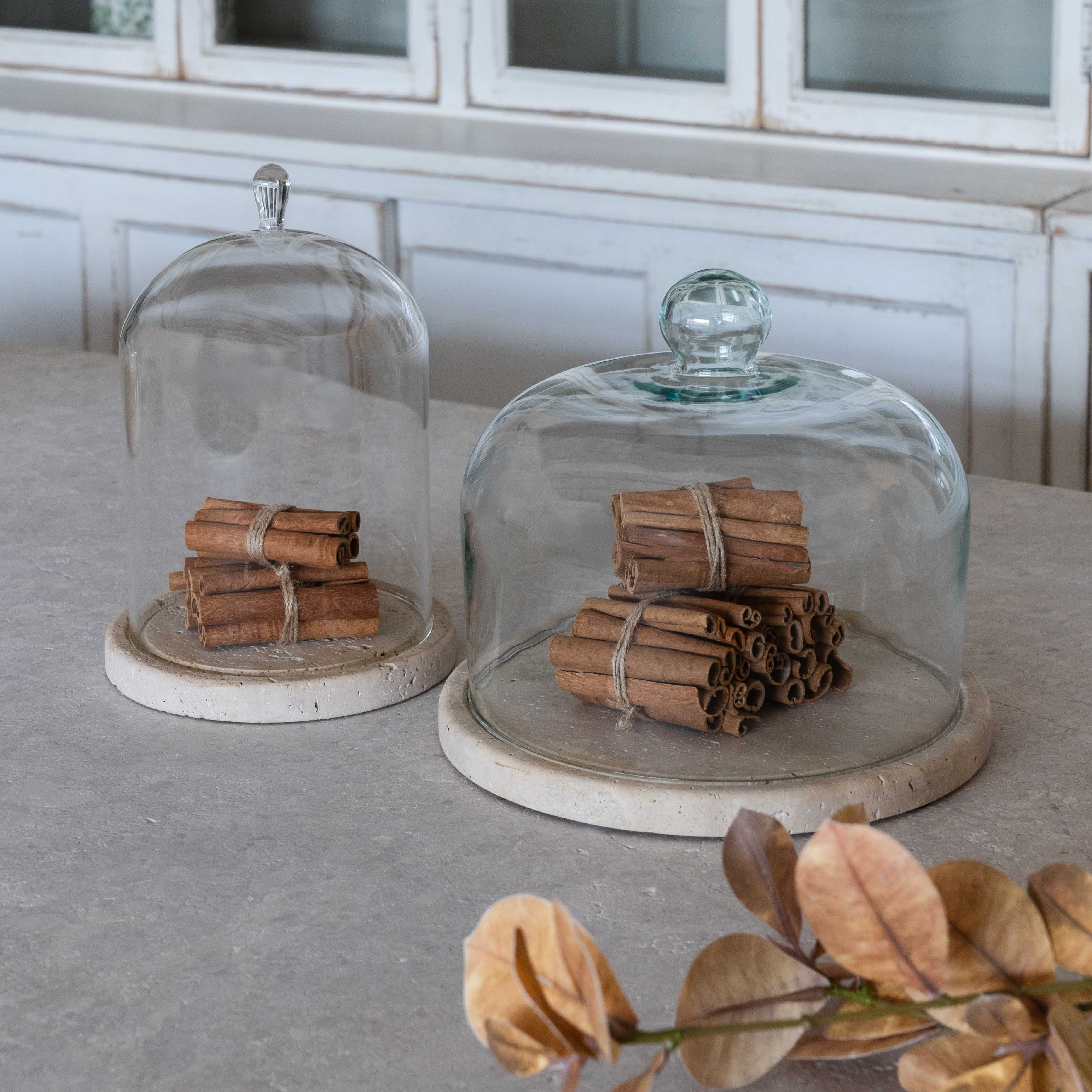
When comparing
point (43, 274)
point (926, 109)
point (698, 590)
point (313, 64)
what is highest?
point (313, 64)

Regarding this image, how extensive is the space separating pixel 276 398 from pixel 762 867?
63cm

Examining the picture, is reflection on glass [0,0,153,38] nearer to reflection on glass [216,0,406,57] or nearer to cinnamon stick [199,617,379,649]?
reflection on glass [216,0,406,57]

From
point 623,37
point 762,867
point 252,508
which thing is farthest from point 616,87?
point 762,867

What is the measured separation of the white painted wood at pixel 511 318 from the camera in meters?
2.22

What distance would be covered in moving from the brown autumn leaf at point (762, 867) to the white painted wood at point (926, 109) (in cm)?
182

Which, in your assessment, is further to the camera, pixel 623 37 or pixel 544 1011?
pixel 623 37

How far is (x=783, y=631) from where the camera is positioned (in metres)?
0.76

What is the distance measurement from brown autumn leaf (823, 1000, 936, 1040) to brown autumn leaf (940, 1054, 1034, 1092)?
0.03 m

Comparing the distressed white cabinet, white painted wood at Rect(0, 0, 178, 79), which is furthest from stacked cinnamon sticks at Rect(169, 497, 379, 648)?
white painted wood at Rect(0, 0, 178, 79)

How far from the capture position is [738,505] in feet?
2.49

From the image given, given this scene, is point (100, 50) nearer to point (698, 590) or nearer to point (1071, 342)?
point (1071, 342)

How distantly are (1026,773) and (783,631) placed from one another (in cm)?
15

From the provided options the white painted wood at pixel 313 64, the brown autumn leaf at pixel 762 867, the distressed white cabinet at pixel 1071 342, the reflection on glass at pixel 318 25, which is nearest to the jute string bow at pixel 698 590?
the brown autumn leaf at pixel 762 867

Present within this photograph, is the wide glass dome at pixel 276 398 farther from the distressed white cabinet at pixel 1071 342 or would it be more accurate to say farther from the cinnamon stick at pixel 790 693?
the distressed white cabinet at pixel 1071 342
